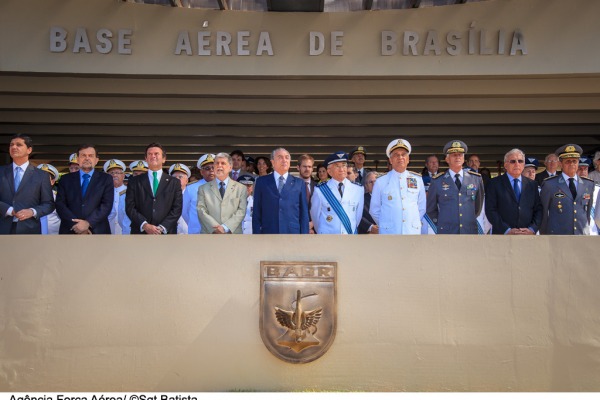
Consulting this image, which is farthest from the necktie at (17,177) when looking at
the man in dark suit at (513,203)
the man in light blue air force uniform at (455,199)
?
the man in dark suit at (513,203)

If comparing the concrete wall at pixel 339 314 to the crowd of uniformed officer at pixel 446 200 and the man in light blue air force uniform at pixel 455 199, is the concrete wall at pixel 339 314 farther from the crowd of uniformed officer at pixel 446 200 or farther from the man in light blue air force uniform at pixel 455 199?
the man in light blue air force uniform at pixel 455 199

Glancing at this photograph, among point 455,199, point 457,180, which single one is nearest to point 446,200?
point 455,199

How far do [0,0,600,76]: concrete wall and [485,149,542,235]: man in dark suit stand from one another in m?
5.16

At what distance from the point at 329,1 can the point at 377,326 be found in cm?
789

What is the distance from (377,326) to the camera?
5.19 metres

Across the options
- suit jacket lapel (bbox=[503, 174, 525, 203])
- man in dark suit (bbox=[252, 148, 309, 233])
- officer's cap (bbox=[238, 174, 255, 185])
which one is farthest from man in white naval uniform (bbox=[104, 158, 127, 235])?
suit jacket lapel (bbox=[503, 174, 525, 203])

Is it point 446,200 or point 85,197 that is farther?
point 446,200

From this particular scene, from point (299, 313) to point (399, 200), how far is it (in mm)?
1885

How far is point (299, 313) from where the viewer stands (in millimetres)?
5098

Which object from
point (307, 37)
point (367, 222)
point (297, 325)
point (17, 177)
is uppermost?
point (307, 37)

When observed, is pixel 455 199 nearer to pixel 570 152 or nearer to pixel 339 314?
pixel 570 152

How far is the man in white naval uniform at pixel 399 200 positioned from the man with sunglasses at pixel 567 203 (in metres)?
1.26

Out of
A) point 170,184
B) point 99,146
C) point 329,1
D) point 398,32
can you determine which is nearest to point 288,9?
point 329,1

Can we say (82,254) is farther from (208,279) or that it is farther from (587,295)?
(587,295)
